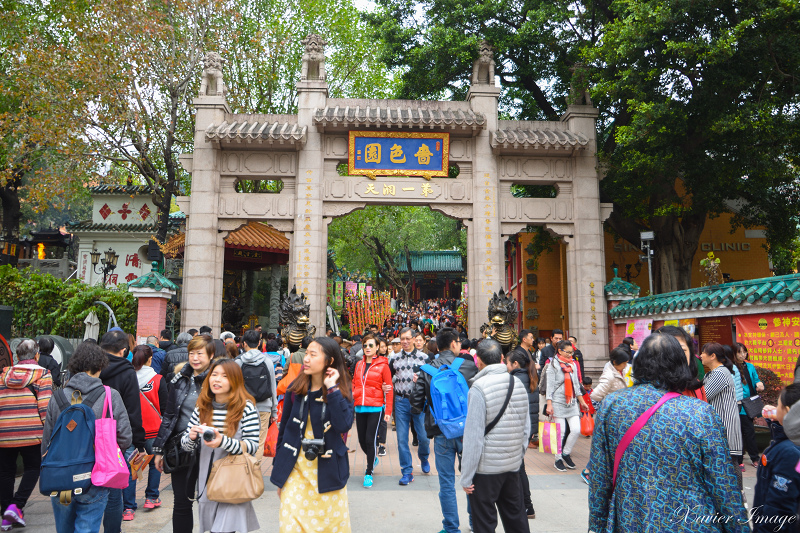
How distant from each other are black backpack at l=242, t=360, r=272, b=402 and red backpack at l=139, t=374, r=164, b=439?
0.86 metres

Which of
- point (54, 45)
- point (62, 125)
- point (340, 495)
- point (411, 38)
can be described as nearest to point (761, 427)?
point (340, 495)

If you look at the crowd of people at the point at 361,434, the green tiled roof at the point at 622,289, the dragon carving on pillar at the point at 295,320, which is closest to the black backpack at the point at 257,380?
the crowd of people at the point at 361,434

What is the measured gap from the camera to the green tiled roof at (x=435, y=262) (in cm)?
3741

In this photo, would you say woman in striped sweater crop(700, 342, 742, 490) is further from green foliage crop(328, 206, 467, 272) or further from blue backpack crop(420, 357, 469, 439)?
green foliage crop(328, 206, 467, 272)

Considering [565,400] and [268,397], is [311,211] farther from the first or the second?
[565,400]

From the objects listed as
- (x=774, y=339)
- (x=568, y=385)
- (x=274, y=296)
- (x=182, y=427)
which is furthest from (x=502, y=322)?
(x=274, y=296)

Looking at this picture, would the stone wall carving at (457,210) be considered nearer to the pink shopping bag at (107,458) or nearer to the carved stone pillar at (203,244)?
the carved stone pillar at (203,244)

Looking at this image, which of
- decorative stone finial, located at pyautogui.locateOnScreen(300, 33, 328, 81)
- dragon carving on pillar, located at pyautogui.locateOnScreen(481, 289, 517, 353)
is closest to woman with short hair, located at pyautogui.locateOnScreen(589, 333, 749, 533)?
dragon carving on pillar, located at pyautogui.locateOnScreen(481, 289, 517, 353)

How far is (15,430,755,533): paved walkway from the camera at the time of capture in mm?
4926

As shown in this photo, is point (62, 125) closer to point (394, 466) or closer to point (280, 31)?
point (280, 31)

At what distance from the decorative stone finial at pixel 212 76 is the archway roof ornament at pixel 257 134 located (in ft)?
3.70

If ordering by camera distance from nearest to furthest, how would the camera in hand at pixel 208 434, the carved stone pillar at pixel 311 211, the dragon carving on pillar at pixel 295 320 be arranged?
the camera in hand at pixel 208 434 → the dragon carving on pillar at pixel 295 320 → the carved stone pillar at pixel 311 211

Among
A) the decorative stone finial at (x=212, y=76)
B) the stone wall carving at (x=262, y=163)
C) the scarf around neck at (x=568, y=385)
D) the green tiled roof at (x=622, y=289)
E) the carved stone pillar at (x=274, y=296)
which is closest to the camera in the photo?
the scarf around neck at (x=568, y=385)

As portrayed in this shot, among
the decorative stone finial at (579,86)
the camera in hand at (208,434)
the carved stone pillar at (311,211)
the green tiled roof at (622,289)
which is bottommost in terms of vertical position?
the camera in hand at (208,434)
